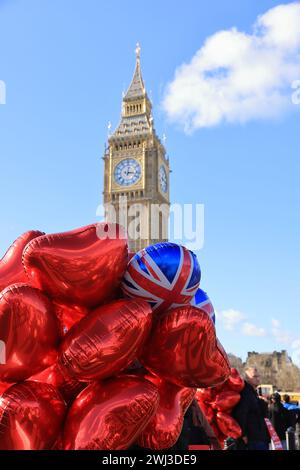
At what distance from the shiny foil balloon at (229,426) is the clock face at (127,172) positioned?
2766 centimetres

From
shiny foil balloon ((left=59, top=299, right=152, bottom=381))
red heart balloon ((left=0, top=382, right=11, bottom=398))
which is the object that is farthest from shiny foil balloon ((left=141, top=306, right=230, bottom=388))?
red heart balloon ((left=0, top=382, right=11, bottom=398))

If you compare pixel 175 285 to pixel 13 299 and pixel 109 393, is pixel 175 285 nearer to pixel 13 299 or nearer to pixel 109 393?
pixel 109 393

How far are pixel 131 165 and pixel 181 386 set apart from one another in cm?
3068

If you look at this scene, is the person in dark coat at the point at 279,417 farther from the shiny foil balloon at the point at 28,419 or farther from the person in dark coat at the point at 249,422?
the shiny foil balloon at the point at 28,419

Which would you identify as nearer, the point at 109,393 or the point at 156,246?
the point at 109,393

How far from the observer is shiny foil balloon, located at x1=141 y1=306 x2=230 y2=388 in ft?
7.10

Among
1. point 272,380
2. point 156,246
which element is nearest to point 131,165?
point 272,380

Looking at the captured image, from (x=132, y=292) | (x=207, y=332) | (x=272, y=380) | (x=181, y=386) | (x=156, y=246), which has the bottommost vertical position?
(x=272, y=380)

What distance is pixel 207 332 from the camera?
2195 millimetres

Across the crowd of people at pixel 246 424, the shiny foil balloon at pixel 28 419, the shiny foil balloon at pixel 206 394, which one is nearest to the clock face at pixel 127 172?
the crowd of people at pixel 246 424

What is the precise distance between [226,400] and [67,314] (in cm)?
291
